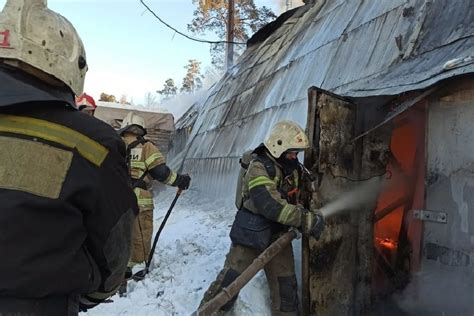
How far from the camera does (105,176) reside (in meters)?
1.65

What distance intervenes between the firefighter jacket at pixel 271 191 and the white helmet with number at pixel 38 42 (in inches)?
95.0

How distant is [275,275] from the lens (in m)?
4.31

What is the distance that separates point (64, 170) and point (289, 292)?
122 inches

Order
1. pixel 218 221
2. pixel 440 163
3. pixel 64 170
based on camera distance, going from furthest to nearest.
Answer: pixel 218 221
pixel 440 163
pixel 64 170

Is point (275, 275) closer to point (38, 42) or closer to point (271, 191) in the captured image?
point (271, 191)

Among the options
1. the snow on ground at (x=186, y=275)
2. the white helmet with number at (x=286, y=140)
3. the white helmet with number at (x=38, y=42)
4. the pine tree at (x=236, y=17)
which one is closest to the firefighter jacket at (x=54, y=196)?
the white helmet with number at (x=38, y=42)

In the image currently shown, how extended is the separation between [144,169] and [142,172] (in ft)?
0.15

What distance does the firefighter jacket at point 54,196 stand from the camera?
4.93 feet

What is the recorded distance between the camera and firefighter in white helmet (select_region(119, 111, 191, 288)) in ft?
18.6

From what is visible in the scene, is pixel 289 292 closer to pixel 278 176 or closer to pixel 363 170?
pixel 278 176

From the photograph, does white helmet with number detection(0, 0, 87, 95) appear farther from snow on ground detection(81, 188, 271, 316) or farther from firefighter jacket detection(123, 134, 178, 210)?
firefighter jacket detection(123, 134, 178, 210)

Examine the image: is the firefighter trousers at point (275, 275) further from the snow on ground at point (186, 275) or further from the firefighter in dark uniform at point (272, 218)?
the snow on ground at point (186, 275)

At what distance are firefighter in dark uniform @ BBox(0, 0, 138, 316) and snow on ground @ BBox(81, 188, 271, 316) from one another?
10.2 ft

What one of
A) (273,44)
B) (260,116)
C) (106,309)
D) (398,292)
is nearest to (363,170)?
(398,292)
